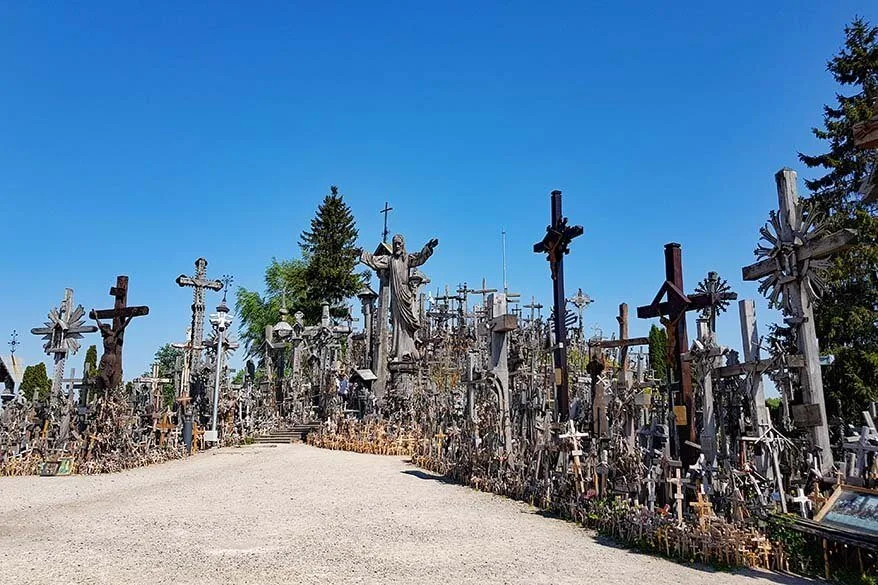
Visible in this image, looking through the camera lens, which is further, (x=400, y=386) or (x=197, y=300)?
(x=197, y=300)

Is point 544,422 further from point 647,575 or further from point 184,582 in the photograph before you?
point 184,582

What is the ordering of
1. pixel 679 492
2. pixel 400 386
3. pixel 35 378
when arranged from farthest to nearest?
1. pixel 35 378
2. pixel 400 386
3. pixel 679 492

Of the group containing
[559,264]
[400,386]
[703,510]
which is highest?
[559,264]

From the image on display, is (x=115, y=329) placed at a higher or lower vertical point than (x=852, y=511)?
higher

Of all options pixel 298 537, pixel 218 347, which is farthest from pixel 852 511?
pixel 218 347

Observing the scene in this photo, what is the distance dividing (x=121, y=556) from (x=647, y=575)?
18.3 feet

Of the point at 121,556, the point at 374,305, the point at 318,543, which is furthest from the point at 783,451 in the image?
the point at 374,305

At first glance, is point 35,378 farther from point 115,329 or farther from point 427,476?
point 427,476

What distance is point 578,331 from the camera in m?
33.7

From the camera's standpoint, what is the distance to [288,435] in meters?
22.9

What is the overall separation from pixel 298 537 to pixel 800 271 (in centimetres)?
750

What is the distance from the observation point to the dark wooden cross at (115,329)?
16000 millimetres

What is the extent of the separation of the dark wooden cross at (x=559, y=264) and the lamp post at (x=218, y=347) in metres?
12.6

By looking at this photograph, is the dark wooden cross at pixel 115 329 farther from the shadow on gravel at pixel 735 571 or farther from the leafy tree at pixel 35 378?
the leafy tree at pixel 35 378
